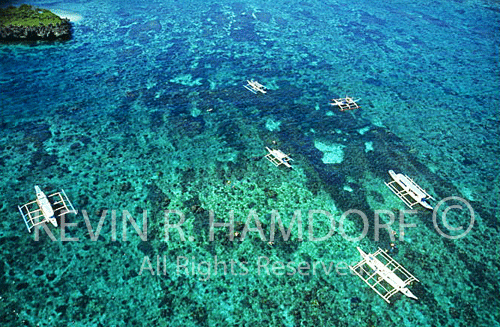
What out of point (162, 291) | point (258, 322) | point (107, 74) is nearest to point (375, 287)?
point (258, 322)

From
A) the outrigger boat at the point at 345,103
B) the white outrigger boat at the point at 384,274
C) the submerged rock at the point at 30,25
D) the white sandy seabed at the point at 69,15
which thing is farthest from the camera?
the white sandy seabed at the point at 69,15

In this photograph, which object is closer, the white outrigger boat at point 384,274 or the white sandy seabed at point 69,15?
the white outrigger boat at point 384,274

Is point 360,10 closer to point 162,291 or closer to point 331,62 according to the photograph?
point 331,62

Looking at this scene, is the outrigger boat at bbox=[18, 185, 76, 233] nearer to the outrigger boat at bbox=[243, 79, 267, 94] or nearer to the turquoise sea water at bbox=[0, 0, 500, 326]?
the turquoise sea water at bbox=[0, 0, 500, 326]

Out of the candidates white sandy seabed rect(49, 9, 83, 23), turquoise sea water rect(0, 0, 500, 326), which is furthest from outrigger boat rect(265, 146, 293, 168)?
white sandy seabed rect(49, 9, 83, 23)

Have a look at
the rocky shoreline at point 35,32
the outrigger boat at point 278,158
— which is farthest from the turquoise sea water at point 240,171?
the rocky shoreline at point 35,32

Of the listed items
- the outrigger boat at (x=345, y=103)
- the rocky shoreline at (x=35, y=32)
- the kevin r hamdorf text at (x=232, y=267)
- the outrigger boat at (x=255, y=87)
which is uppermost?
the rocky shoreline at (x=35, y=32)

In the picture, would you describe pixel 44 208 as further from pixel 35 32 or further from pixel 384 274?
pixel 35 32

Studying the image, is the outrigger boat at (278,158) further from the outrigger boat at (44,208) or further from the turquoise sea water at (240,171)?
the outrigger boat at (44,208)
